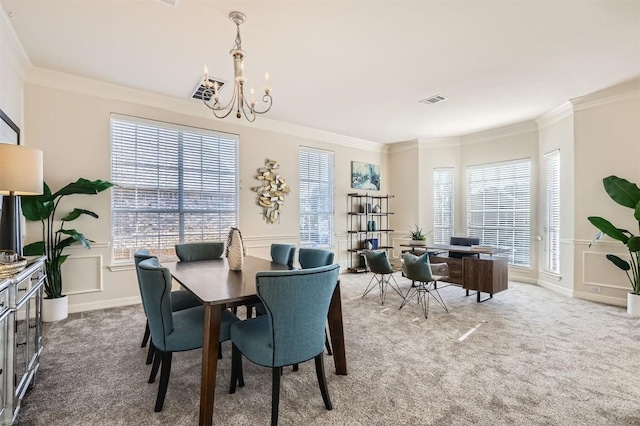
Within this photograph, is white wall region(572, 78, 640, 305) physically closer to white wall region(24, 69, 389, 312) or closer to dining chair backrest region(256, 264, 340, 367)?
dining chair backrest region(256, 264, 340, 367)

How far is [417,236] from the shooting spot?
622cm

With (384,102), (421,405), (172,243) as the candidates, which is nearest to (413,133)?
(384,102)

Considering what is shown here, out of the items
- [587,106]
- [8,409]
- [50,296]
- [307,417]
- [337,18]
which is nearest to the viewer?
[8,409]

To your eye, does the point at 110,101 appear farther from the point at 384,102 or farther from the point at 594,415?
the point at 594,415

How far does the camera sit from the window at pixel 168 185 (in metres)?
4.18

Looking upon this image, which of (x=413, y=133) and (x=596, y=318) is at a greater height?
(x=413, y=133)

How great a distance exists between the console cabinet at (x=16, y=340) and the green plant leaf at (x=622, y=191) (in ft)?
19.6

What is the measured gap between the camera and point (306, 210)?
611cm

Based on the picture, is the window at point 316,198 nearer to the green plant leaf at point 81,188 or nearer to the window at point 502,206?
the window at point 502,206

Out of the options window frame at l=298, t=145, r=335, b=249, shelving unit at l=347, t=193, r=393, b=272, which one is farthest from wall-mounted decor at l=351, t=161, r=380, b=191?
window frame at l=298, t=145, r=335, b=249

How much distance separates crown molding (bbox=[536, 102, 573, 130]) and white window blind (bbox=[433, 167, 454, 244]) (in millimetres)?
1835

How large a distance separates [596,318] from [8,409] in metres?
5.45

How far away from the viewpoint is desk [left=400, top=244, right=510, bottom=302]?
171 inches

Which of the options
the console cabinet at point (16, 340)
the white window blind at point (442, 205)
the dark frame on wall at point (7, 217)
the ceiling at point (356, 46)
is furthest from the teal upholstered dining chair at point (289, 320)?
the white window blind at point (442, 205)
